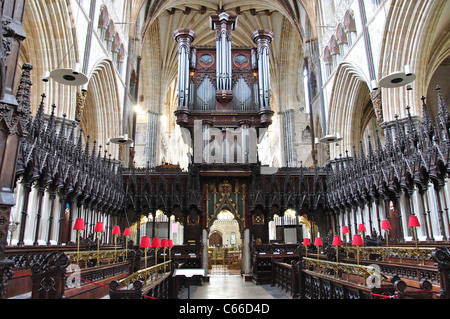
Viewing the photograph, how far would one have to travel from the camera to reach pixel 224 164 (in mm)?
16438

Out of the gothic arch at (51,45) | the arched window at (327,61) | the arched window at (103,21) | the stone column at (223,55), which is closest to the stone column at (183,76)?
the stone column at (223,55)

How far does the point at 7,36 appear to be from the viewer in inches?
225

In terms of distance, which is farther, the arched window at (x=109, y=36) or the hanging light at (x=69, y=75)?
the arched window at (x=109, y=36)

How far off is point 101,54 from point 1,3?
11.0m

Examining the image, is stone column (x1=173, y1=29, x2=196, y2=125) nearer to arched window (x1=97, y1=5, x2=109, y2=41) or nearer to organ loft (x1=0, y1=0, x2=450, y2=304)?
organ loft (x1=0, y1=0, x2=450, y2=304)

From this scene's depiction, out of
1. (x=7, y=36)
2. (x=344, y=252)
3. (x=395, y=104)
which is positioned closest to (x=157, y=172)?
(x=344, y=252)

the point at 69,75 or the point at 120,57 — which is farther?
the point at 120,57

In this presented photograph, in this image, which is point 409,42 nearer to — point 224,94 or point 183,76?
point 224,94

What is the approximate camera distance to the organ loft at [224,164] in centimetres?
642

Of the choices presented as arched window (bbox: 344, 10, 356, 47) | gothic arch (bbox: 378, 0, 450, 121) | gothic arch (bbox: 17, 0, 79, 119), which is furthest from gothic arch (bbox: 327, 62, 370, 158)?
gothic arch (bbox: 17, 0, 79, 119)

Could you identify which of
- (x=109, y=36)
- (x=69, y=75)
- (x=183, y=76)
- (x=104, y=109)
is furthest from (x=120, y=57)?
(x=69, y=75)

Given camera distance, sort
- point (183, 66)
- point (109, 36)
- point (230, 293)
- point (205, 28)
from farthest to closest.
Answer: point (205, 28) < point (183, 66) < point (109, 36) < point (230, 293)

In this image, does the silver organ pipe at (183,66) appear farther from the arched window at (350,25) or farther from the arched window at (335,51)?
the arched window at (350,25)
